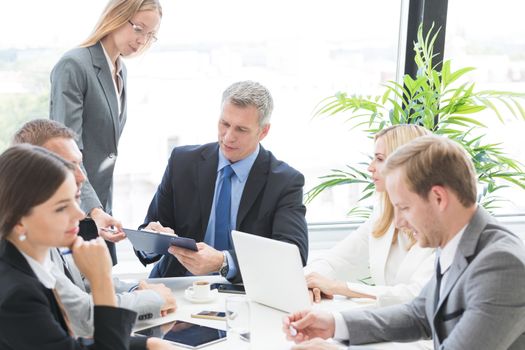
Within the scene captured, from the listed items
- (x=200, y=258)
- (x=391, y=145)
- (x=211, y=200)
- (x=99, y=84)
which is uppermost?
(x=99, y=84)

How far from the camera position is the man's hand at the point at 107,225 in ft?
10.2

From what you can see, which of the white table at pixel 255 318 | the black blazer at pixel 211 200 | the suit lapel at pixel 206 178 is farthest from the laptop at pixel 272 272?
the suit lapel at pixel 206 178

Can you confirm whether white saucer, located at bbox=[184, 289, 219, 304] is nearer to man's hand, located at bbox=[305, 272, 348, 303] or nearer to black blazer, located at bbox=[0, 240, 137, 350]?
man's hand, located at bbox=[305, 272, 348, 303]

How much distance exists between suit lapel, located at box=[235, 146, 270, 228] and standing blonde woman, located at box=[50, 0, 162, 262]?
591 mm

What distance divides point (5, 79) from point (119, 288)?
1.96 metres

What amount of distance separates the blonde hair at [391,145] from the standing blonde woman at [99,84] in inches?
45.7

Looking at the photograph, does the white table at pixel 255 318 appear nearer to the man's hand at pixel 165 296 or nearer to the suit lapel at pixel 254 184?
the man's hand at pixel 165 296

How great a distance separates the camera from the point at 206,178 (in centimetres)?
328

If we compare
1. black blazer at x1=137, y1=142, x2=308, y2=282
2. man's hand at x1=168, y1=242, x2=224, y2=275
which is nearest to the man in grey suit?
man's hand at x1=168, y1=242, x2=224, y2=275

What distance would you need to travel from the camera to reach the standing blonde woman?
3380 mm

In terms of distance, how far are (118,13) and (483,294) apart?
2144 mm

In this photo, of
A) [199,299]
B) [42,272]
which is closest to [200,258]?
[199,299]

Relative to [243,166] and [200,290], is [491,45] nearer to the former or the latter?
[243,166]

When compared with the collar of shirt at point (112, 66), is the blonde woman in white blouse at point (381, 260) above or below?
below
